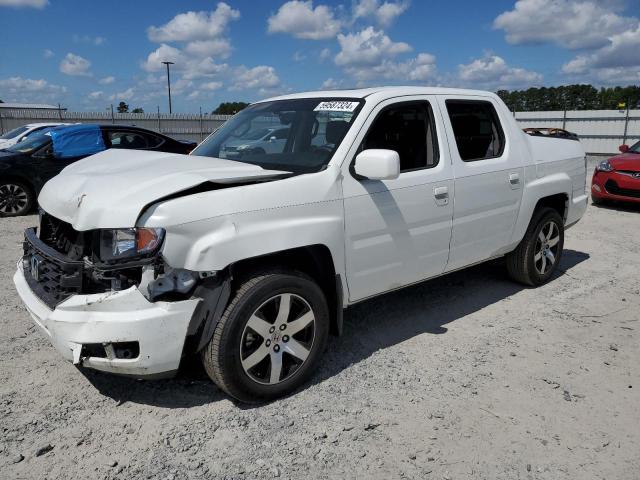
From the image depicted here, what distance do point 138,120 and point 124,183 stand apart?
23957 mm

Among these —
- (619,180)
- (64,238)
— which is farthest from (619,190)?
(64,238)

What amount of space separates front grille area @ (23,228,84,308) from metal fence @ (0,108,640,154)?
842 inches

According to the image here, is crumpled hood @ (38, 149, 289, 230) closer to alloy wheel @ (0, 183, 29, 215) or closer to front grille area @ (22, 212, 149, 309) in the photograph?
front grille area @ (22, 212, 149, 309)

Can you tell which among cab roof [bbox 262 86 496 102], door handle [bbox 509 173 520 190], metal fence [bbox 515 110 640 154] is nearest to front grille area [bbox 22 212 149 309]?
cab roof [bbox 262 86 496 102]

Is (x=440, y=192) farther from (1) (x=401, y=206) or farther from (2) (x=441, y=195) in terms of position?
(1) (x=401, y=206)

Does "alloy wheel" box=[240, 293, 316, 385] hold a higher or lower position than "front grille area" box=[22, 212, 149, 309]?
lower

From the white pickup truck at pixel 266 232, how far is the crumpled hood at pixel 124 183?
0.01 meters

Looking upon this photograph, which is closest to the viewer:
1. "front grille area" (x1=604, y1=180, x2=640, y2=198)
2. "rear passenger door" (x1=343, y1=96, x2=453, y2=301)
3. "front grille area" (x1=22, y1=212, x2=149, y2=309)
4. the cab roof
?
"front grille area" (x1=22, y1=212, x2=149, y2=309)

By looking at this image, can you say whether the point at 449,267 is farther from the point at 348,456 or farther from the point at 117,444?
the point at 117,444

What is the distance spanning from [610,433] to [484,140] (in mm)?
2505

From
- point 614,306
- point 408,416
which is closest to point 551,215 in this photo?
point 614,306

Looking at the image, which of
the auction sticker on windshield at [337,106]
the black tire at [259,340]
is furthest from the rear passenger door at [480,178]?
the black tire at [259,340]

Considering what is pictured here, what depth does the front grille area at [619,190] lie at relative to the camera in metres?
9.51

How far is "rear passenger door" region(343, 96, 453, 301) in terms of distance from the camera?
3475 mm
